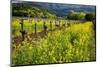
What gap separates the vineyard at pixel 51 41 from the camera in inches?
103

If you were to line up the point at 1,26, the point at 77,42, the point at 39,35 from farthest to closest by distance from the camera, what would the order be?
the point at 77,42 → the point at 39,35 → the point at 1,26

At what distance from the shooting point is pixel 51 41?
9.11 feet

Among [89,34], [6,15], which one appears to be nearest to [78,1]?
[89,34]

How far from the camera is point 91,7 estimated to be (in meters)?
3.00

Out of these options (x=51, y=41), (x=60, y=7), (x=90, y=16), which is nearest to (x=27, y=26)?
(x=51, y=41)

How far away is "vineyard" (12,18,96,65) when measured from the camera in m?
2.62

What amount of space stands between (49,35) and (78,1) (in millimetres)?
596

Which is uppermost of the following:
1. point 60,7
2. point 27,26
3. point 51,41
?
point 60,7

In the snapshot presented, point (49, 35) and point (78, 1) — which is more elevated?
point (78, 1)

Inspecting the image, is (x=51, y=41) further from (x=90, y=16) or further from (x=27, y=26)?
(x=90, y=16)

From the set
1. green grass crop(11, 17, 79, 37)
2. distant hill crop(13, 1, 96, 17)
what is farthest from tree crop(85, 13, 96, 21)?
green grass crop(11, 17, 79, 37)

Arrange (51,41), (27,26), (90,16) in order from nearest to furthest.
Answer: (27,26) < (51,41) < (90,16)

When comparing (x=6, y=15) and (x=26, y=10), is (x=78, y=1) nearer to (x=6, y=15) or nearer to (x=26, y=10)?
(x=26, y=10)

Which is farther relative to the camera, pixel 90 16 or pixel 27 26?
pixel 90 16
